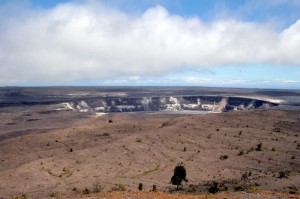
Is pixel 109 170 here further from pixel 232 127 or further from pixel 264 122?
pixel 264 122

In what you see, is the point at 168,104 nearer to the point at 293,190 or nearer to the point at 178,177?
the point at 178,177

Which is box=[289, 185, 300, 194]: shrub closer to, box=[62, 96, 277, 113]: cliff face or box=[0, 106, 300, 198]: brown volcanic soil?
box=[0, 106, 300, 198]: brown volcanic soil

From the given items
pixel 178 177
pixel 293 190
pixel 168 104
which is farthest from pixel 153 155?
pixel 168 104

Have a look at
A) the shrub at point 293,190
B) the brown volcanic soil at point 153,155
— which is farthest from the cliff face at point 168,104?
the shrub at point 293,190

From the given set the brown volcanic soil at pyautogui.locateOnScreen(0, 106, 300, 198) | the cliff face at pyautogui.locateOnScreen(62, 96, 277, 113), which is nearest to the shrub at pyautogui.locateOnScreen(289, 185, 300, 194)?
the brown volcanic soil at pyautogui.locateOnScreen(0, 106, 300, 198)

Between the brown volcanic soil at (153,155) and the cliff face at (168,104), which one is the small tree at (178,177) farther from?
the cliff face at (168,104)
